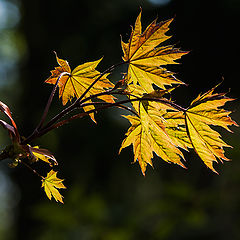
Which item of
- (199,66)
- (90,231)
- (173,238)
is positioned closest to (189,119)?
(90,231)

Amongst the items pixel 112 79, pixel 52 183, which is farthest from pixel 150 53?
pixel 112 79

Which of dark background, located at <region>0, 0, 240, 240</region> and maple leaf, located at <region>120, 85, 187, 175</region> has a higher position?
maple leaf, located at <region>120, 85, 187, 175</region>

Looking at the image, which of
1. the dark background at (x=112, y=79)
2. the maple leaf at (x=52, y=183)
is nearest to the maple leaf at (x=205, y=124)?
the maple leaf at (x=52, y=183)

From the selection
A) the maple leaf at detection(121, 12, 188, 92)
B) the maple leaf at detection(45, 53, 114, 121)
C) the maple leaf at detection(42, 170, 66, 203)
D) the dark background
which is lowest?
the dark background

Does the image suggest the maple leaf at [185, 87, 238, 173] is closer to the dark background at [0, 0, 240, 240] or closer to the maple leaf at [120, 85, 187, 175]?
the maple leaf at [120, 85, 187, 175]

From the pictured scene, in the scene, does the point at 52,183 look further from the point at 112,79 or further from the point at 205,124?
the point at 112,79

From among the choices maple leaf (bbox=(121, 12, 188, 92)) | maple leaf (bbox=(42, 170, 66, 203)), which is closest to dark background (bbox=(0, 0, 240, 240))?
maple leaf (bbox=(42, 170, 66, 203))

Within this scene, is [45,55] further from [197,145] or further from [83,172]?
[197,145]

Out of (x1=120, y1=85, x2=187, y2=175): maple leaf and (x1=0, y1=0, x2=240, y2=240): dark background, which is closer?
(x1=120, y1=85, x2=187, y2=175): maple leaf
